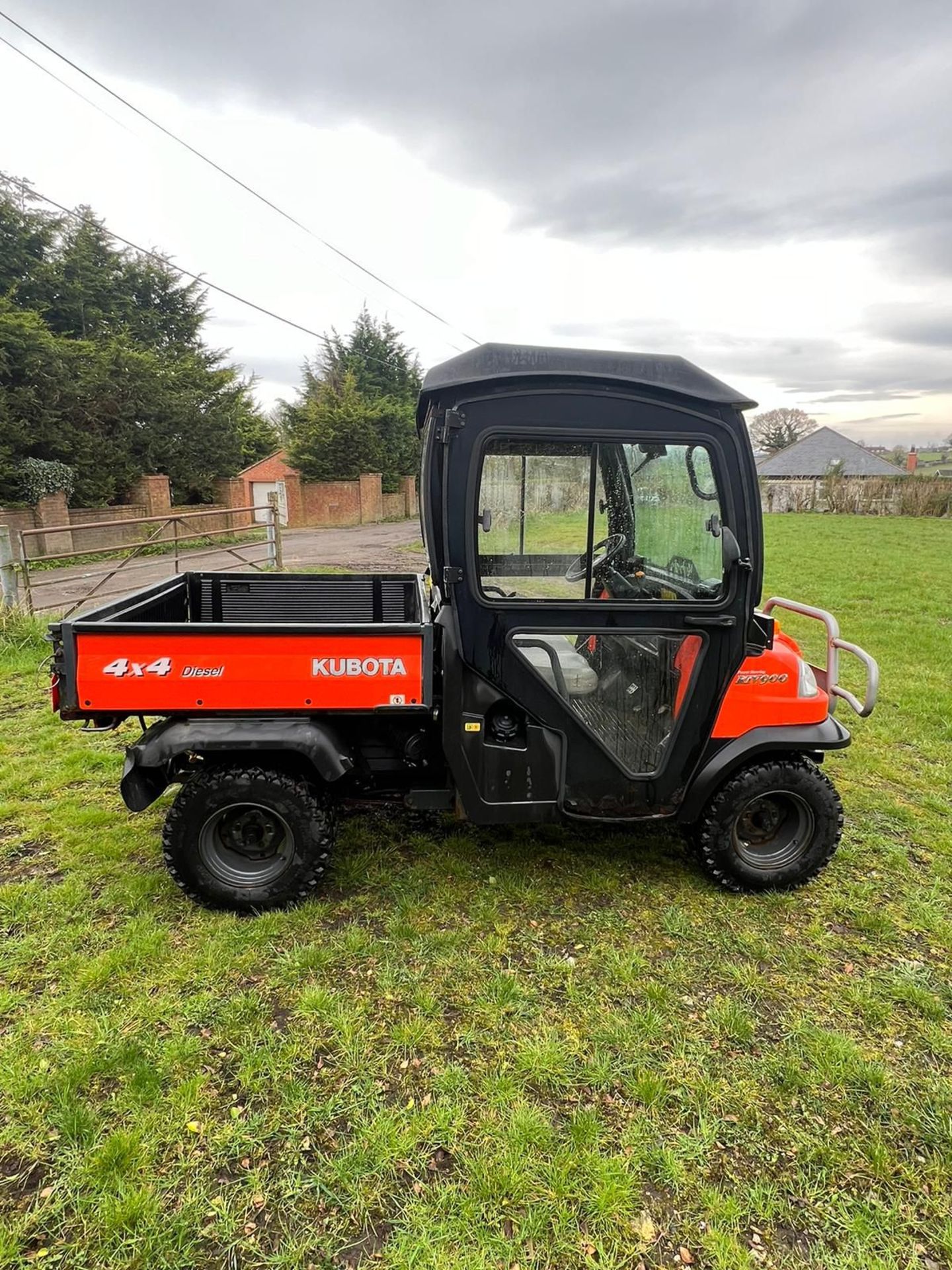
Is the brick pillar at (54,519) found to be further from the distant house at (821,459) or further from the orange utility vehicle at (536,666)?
the distant house at (821,459)

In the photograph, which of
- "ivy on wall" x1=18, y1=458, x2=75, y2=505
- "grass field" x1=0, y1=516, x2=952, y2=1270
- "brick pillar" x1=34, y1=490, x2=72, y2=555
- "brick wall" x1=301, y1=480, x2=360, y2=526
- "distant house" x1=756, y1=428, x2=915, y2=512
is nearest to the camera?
"grass field" x1=0, y1=516, x2=952, y2=1270

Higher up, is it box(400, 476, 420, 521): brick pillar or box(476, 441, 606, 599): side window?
box(400, 476, 420, 521): brick pillar

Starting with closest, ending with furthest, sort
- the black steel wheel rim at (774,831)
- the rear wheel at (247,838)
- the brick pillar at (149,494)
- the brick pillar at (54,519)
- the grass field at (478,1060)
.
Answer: the grass field at (478,1060) → the rear wheel at (247,838) → the black steel wheel rim at (774,831) → the brick pillar at (54,519) → the brick pillar at (149,494)

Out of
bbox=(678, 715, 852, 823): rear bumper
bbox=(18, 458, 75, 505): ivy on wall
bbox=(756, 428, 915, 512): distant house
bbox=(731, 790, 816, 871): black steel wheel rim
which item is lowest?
bbox=(731, 790, 816, 871): black steel wheel rim

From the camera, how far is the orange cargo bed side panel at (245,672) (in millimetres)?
2514

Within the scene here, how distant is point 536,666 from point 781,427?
197 feet

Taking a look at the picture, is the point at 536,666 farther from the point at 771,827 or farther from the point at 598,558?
the point at 771,827

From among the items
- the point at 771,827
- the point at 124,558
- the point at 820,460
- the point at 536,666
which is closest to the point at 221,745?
the point at 536,666

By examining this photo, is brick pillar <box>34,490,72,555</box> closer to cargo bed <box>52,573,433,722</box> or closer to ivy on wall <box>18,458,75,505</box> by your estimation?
ivy on wall <box>18,458,75,505</box>

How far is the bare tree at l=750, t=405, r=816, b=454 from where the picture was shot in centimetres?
5391

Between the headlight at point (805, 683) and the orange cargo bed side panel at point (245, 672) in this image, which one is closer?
the orange cargo bed side panel at point (245, 672)

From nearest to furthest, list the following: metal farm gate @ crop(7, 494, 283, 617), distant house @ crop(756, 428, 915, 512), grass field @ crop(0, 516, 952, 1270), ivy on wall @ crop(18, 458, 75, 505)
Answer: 1. grass field @ crop(0, 516, 952, 1270)
2. metal farm gate @ crop(7, 494, 283, 617)
3. ivy on wall @ crop(18, 458, 75, 505)
4. distant house @ crop(756, 428, 915, 512)

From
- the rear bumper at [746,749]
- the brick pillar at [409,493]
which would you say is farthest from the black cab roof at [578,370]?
the brick pillar at [409,493]

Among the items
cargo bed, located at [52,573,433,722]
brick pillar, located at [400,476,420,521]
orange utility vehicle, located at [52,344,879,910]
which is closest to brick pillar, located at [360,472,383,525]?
brick pillar, located at [400,476,420,521]
